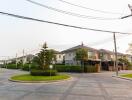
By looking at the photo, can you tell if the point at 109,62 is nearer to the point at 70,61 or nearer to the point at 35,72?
the point at 70,61

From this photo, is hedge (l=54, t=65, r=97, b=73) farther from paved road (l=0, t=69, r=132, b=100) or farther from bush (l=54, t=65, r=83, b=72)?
paved road (l=0, t=69, r=132, b=100)

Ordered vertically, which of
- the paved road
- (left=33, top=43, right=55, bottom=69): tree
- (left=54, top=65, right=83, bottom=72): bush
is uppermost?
(left=33, top=43, right=55, bottom=69): tree

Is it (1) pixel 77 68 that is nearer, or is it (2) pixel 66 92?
(2) pixel 66 92

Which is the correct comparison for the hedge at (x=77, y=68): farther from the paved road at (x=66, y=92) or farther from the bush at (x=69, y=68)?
the paved road at (x=66, y=92)

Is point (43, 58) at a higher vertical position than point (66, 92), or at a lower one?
higher

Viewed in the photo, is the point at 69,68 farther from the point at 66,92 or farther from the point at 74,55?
the point at 66,92

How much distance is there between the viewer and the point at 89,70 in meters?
48.8

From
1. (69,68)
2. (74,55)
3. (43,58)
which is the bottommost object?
(69,68)

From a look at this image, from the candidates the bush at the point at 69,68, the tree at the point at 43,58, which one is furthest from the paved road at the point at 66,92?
the bush at the point at 69,68

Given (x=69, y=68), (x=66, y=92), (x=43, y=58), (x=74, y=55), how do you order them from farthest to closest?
(x=74, y=55), (x=69, y=68), (x=43, y=58), (x=66, y=92)

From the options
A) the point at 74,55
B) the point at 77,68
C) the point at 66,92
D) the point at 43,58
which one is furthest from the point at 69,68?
the point at 66,92

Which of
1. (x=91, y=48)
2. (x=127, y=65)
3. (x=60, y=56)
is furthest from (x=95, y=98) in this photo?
(x=60, y=56)

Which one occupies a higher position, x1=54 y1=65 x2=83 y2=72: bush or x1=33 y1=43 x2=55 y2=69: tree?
x1=33 y1=43 x2=55 y2=69: tree

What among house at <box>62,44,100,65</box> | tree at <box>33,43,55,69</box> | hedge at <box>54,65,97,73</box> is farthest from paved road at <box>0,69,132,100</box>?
house at <box>62,44,100,65</box>
